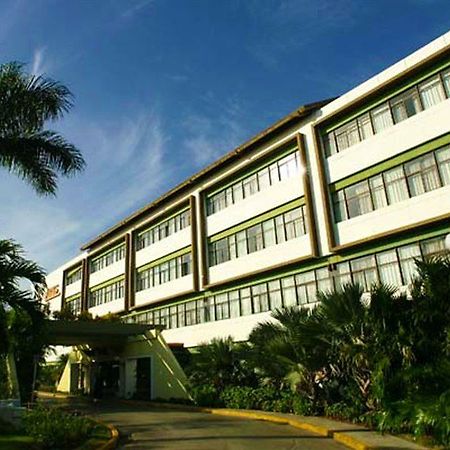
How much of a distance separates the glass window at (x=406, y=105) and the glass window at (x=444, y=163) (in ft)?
7.58

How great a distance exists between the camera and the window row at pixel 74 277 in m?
56.6

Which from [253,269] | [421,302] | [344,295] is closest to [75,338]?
[253,269]

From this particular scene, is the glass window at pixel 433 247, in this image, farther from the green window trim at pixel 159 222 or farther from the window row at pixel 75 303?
the window row at pixel 75 303

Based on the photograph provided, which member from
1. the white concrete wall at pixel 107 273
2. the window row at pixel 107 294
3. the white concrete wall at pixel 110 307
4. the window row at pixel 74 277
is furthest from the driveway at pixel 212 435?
the window row at pixel 74 277

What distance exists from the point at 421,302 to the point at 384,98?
13213 millimetres

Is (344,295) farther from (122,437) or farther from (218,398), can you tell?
(218,398)

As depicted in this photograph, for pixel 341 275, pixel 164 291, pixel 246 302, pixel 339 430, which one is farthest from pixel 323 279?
pixel 164 291

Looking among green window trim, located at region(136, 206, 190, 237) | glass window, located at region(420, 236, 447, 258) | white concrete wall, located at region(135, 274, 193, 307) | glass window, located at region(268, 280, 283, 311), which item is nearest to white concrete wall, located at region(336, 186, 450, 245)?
glass window, located at region(420, 236, 447, 258)

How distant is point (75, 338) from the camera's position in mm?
34781

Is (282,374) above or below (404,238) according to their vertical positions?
below

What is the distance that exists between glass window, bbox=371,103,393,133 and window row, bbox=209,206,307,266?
227 inches

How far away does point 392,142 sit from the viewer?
22281 millimetres

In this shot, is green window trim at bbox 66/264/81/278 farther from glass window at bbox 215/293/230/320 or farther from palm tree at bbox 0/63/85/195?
palm tree at bbox 0/63/85/195

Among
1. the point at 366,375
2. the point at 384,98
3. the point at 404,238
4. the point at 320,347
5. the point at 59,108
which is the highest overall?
the point at 384,98
